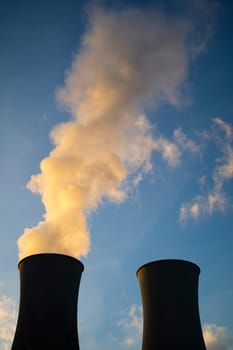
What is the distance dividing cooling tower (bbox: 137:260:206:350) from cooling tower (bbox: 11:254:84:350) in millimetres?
2148

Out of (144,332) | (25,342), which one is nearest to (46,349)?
(25,342)

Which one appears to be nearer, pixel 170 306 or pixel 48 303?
pixel 48 303

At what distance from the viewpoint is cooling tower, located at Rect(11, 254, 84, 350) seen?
32.9 ft

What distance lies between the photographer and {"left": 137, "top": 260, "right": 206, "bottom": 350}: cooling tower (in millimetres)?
10469

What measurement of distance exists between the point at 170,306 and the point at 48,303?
11.4ft

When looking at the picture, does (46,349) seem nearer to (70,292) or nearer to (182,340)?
(70,292)

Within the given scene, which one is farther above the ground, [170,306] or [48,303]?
[170,306]

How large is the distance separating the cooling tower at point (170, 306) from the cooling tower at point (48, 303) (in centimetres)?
215

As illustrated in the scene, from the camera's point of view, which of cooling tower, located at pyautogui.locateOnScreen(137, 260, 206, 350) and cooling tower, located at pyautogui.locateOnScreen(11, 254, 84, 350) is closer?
cooling tower, located at pyautogui.locateOnScreen(11, 254, 84, 350)

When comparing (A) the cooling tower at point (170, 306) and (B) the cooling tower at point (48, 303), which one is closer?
(B) the cooling tower at point (48, 303)

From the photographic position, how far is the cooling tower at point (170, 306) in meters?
10.5

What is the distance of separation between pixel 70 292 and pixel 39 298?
981mm

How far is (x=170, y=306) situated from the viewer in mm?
10906

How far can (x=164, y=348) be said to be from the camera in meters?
10.4
